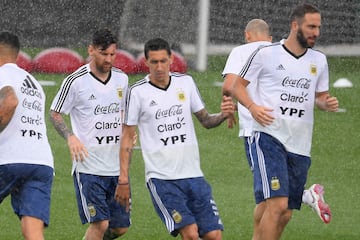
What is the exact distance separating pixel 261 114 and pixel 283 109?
1.30 feet

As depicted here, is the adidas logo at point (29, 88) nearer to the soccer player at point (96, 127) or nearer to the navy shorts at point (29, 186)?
the navy shorts at point (29, 186)

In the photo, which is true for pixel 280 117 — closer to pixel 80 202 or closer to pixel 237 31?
pixel 80 202

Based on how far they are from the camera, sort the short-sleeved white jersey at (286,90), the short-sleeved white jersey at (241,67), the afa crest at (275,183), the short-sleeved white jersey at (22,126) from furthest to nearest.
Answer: the short-sleeved white jersey at (241,67)
the short-sleeved white jersey at (286,90)
the afa crest at (275,183)
the short-sleeved white jersey at (22,126)

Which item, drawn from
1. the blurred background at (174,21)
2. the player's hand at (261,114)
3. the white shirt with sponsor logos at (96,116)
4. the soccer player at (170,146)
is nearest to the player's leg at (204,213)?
the soccer player at (170,146)

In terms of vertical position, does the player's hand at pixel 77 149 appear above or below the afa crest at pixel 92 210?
above

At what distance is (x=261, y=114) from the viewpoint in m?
11.8

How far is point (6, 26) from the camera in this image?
27812 millimetres

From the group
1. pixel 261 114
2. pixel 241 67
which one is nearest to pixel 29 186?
pixel 261 114

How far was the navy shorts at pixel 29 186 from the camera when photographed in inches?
436

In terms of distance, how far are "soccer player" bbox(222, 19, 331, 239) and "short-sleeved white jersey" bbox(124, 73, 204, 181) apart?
27.3 inches

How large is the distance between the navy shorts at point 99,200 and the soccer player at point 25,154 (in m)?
1.14

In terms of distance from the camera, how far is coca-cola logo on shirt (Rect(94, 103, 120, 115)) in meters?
12.3

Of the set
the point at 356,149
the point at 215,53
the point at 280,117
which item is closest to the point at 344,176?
the point at 356,149

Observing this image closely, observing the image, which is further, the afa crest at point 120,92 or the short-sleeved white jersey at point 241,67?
the short-sleeved white jersey at point 241,67
